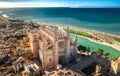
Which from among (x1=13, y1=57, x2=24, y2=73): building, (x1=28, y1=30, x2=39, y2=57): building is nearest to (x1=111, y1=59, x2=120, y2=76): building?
(x1=28, y1=30, x2=39, y2=57): building

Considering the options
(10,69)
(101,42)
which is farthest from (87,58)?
(101,42)

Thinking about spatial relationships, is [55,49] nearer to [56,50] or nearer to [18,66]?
[56,50]

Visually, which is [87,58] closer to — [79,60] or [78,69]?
[79,60]

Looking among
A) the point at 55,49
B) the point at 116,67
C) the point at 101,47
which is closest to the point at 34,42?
the point at 55,49

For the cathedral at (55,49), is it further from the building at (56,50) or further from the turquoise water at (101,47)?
the turquoise water at (101,47)

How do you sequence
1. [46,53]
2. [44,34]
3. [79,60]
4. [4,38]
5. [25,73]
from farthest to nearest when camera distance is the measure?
[4,38]
[44,34]
[79,60]
[46,53]
[25,73]

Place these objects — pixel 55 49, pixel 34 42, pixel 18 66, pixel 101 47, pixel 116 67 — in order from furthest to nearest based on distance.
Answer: pixel 101 47, pixel 34 42, pixel 18 66, pixel 55 49, pixel 116 67

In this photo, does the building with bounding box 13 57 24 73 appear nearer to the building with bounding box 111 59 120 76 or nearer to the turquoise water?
the building with bounding box 111 59 120 76
